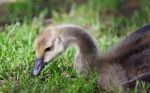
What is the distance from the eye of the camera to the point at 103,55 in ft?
21.0

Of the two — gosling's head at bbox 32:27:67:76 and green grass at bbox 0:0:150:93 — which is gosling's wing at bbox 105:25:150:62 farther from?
gosling's head at bbox 32:27:67:76

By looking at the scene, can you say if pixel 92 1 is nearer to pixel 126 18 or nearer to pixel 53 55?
pixel 126 18

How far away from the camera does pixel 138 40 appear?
20.7ft

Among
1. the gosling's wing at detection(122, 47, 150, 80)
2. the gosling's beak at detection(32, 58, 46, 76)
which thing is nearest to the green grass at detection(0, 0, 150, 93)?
the gosling's beak at detection(32, 58, 46, 76)

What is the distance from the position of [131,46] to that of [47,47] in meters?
0.83

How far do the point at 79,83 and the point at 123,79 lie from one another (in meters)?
0.43

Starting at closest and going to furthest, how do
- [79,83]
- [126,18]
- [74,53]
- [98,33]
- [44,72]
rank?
[79,83], [44,72], [74,53], [98,33], [126,18]

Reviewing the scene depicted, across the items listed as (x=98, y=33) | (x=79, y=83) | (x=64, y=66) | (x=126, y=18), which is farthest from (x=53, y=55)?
(x=126, y=18)

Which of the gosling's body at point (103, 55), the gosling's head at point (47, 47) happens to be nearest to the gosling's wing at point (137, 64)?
the gosling's body at point (103, 55)

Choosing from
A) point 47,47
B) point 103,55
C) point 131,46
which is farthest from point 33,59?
point 131,46

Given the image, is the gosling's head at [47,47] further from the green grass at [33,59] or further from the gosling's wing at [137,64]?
the gosling's wing at [137,64]

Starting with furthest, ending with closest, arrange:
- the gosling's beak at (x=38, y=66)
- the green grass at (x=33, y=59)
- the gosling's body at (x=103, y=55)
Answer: the gosling's beak at (x=38, y=66)
the gosling's body at (x=103, y=55)
the green grass at (x=33, y=59)

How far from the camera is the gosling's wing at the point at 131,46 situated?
6.25m

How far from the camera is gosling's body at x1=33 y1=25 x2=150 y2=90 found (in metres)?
6.20
